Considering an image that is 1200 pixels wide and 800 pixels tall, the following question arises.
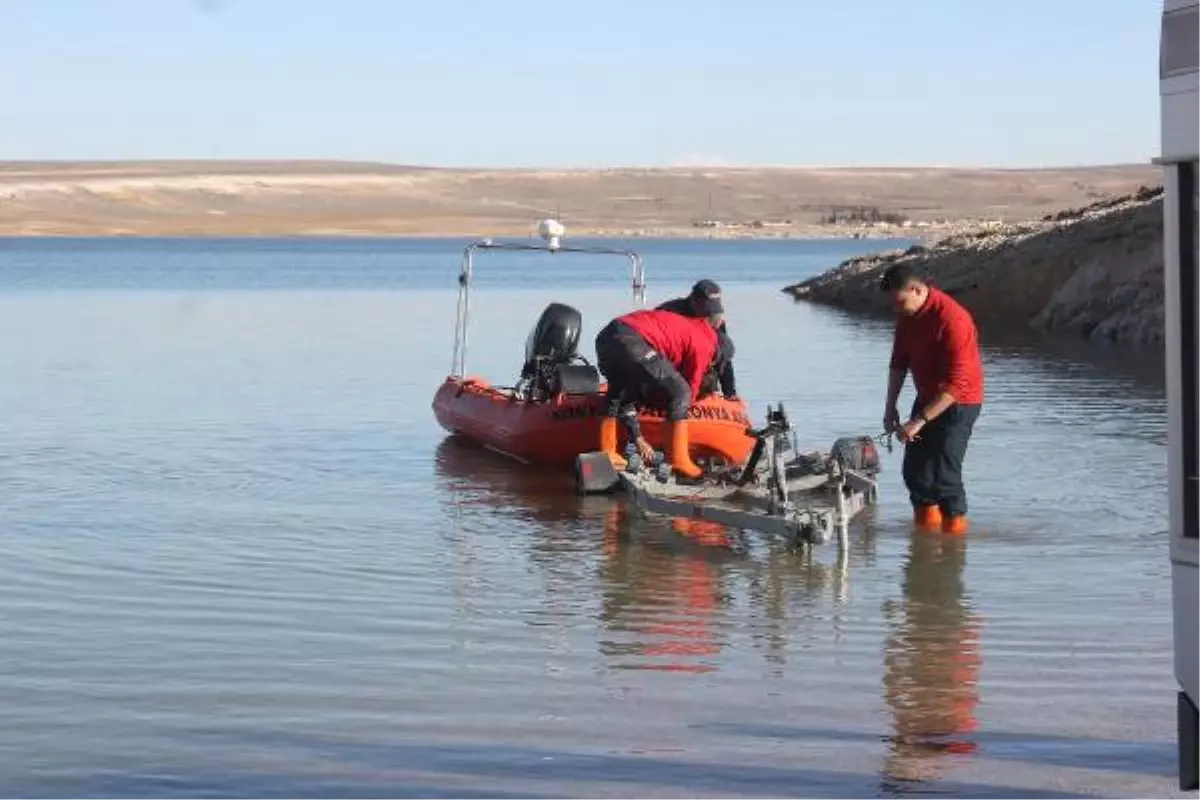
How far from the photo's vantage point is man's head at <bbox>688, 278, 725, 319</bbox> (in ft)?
43.8

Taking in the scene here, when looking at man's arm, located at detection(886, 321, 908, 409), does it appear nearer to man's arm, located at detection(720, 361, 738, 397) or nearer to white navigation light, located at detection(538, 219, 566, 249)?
man's arm, located at detection(720, 361, 738, 397)

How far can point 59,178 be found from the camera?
17900 cm

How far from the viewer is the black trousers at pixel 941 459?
11.4 metres

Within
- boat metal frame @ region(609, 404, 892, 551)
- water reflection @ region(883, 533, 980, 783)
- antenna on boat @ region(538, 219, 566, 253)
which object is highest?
antenna on boat @ region(538, 219, 566, 253)

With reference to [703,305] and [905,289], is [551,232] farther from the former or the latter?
[905,289]

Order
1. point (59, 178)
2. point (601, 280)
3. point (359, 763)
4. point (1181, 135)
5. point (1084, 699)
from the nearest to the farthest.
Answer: point (1181, 135), point (359, 763), point (1084, 699), point (601, 280), point (59, 178)

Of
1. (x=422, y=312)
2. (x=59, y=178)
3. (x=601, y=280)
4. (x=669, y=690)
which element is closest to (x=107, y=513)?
(x=669, y=690)

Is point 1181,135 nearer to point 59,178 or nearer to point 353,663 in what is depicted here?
point 353,663

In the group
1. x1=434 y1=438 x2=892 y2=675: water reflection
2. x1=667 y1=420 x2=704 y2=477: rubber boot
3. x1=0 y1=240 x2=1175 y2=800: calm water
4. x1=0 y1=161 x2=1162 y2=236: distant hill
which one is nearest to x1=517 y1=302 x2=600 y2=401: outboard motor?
x1=0 y1=240 x2=1175 y2=800: calm water

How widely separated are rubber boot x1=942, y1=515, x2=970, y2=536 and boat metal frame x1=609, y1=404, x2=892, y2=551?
0.46m

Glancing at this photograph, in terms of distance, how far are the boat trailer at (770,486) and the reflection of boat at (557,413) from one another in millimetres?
363

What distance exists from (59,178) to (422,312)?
143 m

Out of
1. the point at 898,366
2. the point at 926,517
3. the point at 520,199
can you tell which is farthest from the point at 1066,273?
the point at 520,199

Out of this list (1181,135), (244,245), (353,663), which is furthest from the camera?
(244,245)
